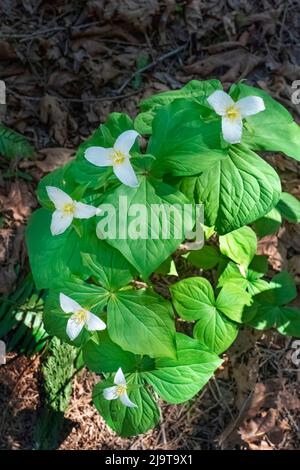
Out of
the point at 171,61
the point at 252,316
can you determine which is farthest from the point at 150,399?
the point at 171,61

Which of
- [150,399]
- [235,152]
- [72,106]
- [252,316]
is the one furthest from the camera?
[72,106]

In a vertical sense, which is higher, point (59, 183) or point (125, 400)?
point (59, 183)

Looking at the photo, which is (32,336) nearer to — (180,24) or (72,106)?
(72,106)

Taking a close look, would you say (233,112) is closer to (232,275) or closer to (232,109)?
(232,109)

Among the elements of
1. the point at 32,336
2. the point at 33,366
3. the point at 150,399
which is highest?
the point at 150,399

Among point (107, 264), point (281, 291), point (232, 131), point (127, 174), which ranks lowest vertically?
point (281, 291)

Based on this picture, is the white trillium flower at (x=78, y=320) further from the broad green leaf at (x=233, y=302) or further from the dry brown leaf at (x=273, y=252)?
the dry brown leaf at (x=273, y=252)

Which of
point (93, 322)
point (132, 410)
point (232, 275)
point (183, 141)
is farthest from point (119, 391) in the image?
point (183, 141)

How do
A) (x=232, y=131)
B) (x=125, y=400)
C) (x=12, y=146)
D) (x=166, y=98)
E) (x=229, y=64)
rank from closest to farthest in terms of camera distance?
(x=232, y=131) < (x=125, y=400) < (x=166, y=98) < (x=12, y=146) < (x=229, y=64)
